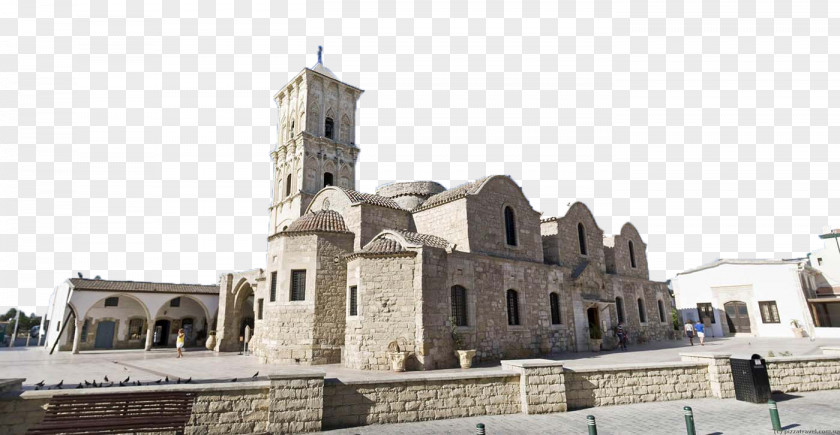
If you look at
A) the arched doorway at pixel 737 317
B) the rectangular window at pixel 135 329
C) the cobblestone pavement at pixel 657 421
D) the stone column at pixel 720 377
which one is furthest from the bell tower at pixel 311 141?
the arched doorway at pixel 737 317

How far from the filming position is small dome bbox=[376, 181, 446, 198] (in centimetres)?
2178

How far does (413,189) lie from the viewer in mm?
21922

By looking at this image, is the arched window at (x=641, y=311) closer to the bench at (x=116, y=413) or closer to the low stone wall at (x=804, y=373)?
the low stone wall at (x=804, y=373)

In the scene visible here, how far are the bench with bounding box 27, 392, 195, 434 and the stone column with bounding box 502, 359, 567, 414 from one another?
5785 millimetres

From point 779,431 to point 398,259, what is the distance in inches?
397

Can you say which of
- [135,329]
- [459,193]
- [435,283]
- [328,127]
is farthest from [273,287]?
[135,329]

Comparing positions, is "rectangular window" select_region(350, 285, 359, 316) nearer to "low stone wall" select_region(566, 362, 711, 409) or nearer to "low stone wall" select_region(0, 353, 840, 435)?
"low stone wall" select_region(0, 353, 840, 435)

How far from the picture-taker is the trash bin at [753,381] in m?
8.40

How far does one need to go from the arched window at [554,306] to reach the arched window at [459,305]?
17.1 ft

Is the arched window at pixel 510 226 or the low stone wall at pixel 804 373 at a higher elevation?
the arched window at pixel 510 226

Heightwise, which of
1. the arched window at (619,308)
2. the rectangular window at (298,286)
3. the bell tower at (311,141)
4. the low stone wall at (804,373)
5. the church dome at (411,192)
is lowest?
the low stone wall at (804,373)

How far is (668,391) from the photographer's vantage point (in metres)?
8.75

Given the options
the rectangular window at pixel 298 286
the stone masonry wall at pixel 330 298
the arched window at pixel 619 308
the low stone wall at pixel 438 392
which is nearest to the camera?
the low stone wall at pixel 438 392

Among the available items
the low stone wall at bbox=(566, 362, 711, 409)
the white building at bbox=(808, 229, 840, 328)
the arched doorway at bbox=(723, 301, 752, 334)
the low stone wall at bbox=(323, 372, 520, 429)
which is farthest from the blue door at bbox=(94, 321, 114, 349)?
the white building at bbox=(808, 229, 840, 328)
